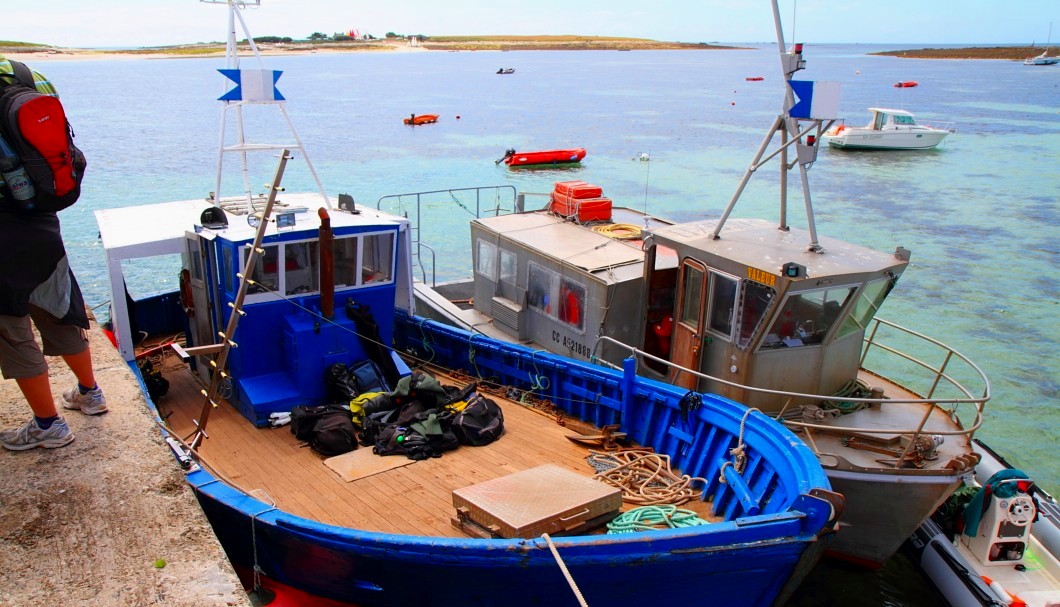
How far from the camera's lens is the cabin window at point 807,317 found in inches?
348

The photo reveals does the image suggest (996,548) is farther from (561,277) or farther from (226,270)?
(226,270)

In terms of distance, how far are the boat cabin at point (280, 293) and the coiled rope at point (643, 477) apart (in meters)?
2.73

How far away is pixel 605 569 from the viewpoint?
5.85 m

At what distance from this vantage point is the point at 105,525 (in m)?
5.28

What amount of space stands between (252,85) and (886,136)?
4420 centimetres

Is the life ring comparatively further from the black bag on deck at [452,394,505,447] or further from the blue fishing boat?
the black bag on deck at [452,394,505,447]

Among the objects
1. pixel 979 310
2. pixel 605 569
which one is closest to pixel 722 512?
pixel 605 569

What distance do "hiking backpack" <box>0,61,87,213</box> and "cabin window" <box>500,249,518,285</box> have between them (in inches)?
291

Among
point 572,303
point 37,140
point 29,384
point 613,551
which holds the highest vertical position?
point 37,140

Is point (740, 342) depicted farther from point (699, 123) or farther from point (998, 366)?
point (699, 123)

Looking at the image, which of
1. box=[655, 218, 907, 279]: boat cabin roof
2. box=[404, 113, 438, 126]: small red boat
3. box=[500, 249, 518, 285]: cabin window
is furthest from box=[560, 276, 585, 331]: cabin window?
box=[404, 113, 438, 126]: small red boat

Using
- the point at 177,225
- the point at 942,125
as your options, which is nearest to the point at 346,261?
the point at 177,225

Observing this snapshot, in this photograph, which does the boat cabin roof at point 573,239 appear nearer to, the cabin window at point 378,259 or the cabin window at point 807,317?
the cabin window at point 807,317

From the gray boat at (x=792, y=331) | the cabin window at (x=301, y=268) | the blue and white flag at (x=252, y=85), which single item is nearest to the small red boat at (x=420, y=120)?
the gray boat at (x=792, y=331)
